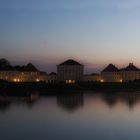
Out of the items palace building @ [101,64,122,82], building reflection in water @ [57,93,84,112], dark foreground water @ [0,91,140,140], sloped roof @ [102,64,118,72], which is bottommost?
dark foreground water @ [0,91,140,140]

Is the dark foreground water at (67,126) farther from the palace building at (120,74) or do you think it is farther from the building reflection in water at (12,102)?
the palace building at (120,74)

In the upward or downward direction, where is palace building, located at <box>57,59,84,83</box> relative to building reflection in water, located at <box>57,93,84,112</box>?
upward

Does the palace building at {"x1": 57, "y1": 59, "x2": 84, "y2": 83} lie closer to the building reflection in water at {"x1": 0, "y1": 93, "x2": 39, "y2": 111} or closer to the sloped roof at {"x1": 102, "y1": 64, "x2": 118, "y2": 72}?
the sloped roof at {"x1": 102, "y1": 64, "x2": 118, "y2": 72}

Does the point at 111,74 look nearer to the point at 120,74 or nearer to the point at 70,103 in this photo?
the point at 120,74

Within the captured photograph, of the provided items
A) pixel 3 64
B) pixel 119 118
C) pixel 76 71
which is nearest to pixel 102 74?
pixel 76 71

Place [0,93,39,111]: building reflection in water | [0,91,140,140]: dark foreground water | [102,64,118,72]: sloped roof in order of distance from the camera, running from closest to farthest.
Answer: [0,91,140,140]: dark foreground water, [0,93,39,111]: building reflection in water, [102,64,118,72]: sloped roof

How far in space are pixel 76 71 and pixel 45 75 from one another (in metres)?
9.20

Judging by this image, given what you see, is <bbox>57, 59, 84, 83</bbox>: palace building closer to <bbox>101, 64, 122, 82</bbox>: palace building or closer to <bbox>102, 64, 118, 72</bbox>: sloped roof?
<bbox>101, 64, 122, 82</bbox>: palace building

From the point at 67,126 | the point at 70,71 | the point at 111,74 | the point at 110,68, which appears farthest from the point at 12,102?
the point at 110,68

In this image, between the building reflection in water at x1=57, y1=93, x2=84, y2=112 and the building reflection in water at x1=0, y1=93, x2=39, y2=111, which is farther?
the building reflection in water at x1=57, y1=93, x2=84, y2=112

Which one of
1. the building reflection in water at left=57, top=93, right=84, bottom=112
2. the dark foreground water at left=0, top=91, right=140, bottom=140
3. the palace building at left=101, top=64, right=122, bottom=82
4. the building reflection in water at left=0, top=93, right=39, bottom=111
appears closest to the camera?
the dark foreground water at left=0, top=91, right=140, bottom=140

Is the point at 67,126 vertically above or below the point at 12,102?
below

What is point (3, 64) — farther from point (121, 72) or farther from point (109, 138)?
point (109, 138)

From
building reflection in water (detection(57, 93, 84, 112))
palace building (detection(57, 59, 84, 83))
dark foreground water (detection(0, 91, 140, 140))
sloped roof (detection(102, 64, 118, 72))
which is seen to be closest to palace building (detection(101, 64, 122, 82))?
sloped roof (detection(102, 64, 118, 72))
